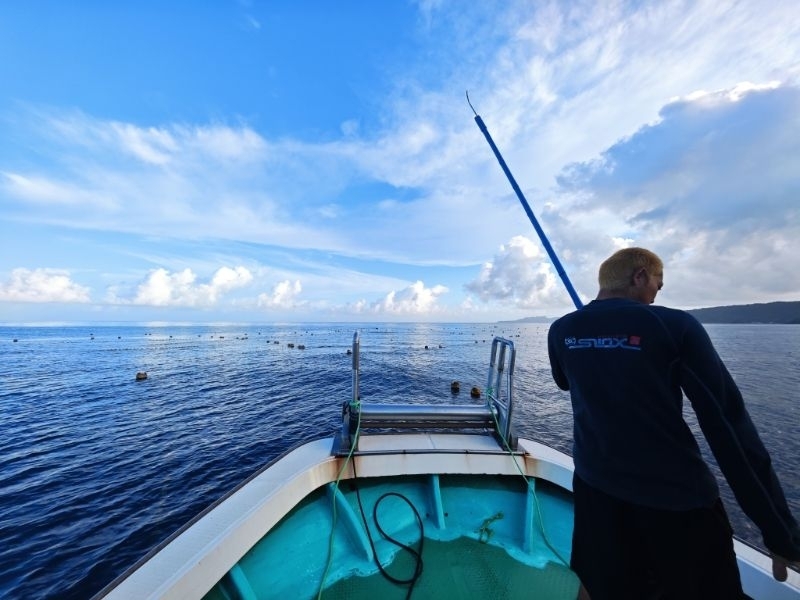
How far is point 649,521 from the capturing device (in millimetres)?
1867

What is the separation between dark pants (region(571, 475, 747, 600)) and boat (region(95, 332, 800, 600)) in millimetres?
1319

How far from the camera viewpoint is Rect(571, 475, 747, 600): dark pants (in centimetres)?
177

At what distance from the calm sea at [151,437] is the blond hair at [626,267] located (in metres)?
5.65

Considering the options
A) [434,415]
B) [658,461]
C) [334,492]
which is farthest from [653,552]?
[434,415]

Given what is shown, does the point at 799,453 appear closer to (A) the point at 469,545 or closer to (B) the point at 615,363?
(A) the point at 469,545

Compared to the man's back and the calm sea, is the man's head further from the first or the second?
the calm sea

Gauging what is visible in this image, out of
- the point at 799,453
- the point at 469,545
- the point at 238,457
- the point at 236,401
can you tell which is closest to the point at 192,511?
the point at 238,457

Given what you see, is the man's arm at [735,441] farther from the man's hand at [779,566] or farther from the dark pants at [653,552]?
the dark pants at [653,552]

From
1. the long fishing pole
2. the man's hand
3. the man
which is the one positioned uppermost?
the long fishing pole

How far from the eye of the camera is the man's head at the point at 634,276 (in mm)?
2156

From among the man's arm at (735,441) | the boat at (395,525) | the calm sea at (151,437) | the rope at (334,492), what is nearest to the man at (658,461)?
the man's arm at (735,441)

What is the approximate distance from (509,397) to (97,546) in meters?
10.3

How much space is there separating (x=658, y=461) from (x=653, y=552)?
1.69ft

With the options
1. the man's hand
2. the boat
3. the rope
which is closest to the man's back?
the man's hand
